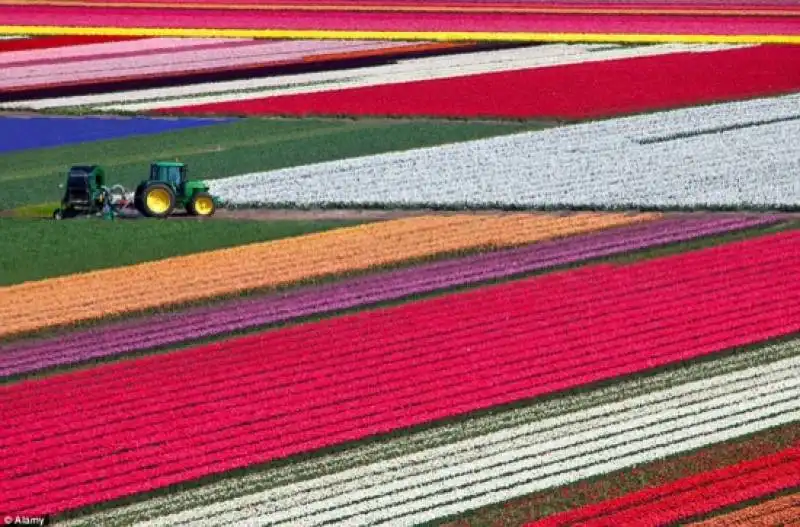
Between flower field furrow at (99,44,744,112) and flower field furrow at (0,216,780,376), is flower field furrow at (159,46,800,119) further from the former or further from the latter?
flower field furrow at (0,216,780,376)

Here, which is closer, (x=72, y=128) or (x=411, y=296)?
(x=411, y=296)

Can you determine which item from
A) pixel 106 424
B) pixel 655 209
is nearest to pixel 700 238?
pixel 655 209

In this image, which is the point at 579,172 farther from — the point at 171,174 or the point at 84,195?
the point at 84,195

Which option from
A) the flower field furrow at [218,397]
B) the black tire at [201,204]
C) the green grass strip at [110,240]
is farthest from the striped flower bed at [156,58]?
the flower field furrow at [218,397]

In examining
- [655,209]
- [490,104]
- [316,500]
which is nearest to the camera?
[316,500]

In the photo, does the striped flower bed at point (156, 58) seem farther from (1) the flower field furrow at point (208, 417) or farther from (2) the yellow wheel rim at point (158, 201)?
(1) the flower field furrow at point (208, 417)

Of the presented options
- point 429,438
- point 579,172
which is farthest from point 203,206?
point 429,438

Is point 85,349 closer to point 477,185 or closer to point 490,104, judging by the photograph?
point 477,185
